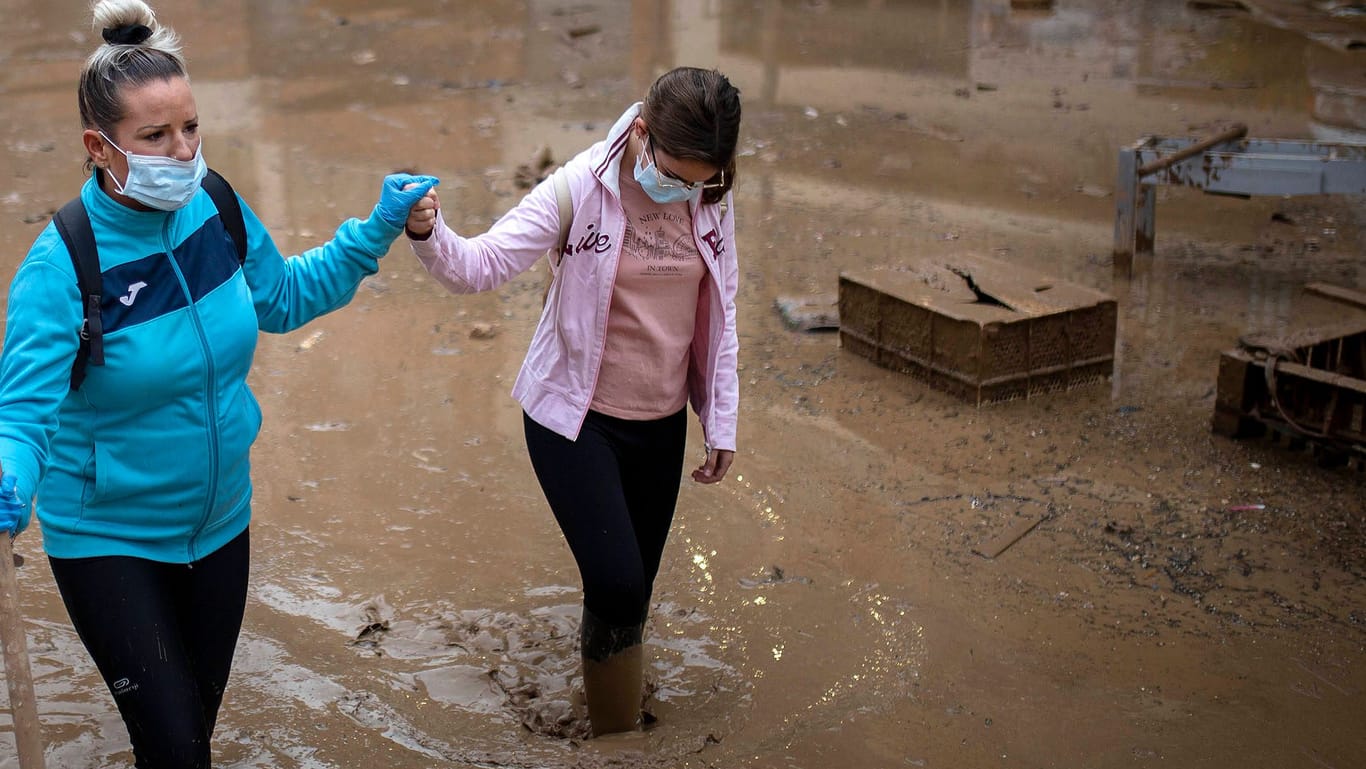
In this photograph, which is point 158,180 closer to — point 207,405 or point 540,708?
point 207,405

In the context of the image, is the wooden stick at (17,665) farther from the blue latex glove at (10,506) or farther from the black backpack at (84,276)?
the black backpack at (84,276)

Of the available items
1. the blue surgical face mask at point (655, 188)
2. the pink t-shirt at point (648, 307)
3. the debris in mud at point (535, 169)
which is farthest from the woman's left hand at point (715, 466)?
the debris in mud at point (535, 169)

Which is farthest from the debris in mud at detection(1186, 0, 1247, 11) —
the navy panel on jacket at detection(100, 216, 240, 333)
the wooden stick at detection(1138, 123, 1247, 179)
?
the navy panel on jacket at detection(100, 216, 240, 333)

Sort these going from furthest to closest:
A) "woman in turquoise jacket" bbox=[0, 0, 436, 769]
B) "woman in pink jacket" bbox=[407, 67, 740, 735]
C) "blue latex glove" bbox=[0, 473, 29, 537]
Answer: "woman in pink jacket" bbox=[407, 67, 740, 735]
"woman in turquoise jacket" bbox=[0, 0, 436, 769]
"blue latex glove" bbox=[0, 473, 29, 537]

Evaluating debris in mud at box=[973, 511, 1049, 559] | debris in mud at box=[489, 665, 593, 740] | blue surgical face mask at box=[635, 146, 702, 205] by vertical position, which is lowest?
debris in mud at box=[489, 665, 593, 740]

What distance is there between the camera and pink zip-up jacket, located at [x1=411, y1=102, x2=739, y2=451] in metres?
3.29

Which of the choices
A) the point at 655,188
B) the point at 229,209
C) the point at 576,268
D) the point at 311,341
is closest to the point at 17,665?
the point at 229,209

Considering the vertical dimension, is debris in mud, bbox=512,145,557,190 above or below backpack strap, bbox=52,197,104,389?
below

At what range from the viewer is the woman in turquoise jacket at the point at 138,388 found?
2553 mm

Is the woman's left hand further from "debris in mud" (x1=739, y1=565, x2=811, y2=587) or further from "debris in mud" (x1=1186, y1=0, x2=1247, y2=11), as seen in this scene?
"debris in mud" (x1=1186, y1=0, x2=1247, y2=11)

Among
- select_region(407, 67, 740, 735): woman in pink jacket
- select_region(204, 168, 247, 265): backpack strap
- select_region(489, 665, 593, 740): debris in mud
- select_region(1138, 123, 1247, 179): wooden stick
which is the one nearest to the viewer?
select_region(204, 168, 247, 265): backpack strap

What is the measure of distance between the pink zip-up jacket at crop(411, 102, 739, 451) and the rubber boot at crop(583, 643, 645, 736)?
2.34 feet

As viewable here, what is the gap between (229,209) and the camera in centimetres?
290

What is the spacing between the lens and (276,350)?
22.1ft
